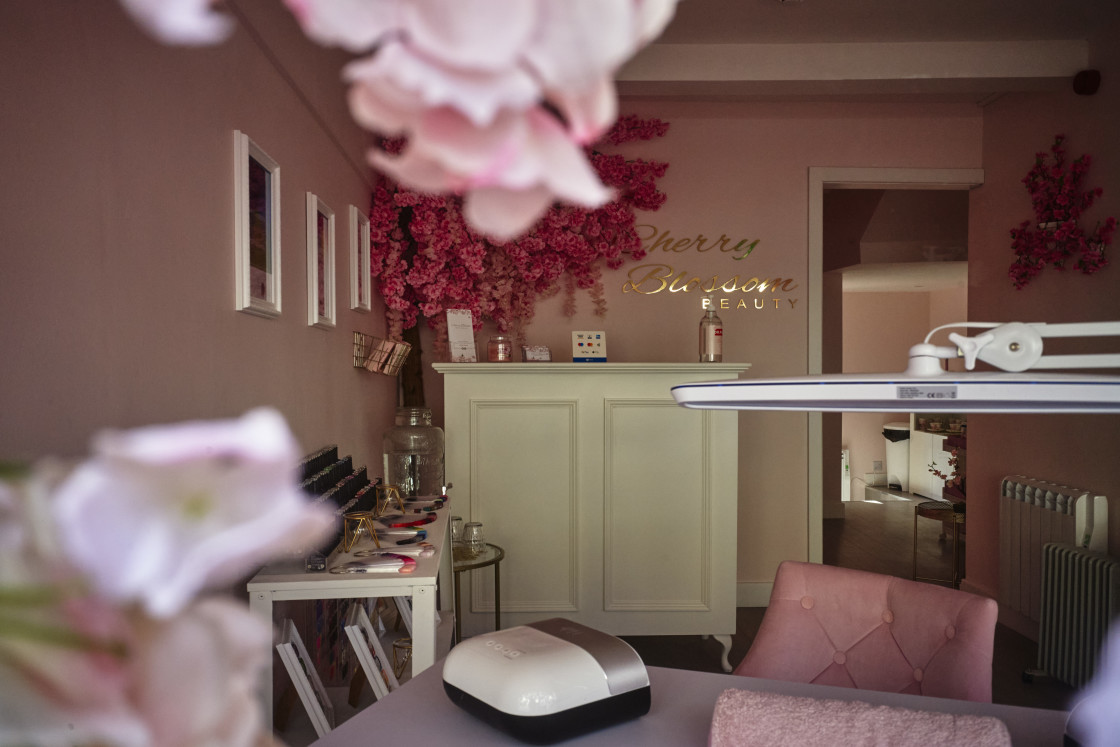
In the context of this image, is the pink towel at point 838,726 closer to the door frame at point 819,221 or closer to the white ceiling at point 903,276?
the door frame at point 819,221

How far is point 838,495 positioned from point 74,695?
815 centimetres

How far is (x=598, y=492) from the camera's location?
3.40 meters

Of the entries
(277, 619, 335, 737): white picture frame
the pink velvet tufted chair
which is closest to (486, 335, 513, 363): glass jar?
(277, 619, 335, 737): white picture frame

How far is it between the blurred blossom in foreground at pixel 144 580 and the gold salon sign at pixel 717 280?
13.8 feet

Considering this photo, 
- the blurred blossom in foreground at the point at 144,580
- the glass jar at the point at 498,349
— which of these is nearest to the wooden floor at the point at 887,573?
the glass jar at the point at 498,349

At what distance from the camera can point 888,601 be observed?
1.66 m

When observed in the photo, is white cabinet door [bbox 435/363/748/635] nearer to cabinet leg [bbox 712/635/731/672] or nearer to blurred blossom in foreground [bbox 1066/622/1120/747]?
cabinet leg [bbox 712/635/731/672]

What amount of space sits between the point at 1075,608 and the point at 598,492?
2.14 m

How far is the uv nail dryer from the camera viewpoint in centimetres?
104

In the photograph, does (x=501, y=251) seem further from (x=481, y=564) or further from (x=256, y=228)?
(x=256, y=228)

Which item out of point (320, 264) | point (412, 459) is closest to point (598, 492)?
point (412, 459)

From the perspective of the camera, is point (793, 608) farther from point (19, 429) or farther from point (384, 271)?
point (384, 271)

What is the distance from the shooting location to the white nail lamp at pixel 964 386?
2.09ft

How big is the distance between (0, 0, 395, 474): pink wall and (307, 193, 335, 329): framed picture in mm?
159
